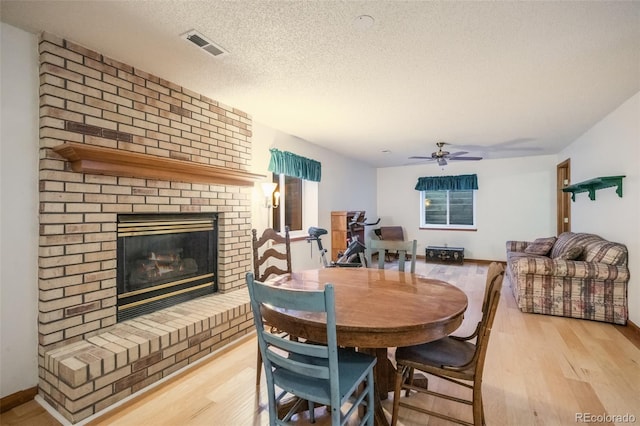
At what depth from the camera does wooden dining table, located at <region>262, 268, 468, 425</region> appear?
1250 millimetres

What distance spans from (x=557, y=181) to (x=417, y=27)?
5.78 meters

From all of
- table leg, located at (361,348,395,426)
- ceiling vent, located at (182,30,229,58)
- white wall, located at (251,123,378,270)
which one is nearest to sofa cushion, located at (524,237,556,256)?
white wall, located at (251,123,378,270)

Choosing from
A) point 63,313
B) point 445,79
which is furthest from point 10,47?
point 445,79

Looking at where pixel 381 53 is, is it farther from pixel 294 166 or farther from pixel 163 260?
pixel 163 260

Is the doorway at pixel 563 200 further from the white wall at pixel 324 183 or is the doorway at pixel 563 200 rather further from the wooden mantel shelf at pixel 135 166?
the wooden mantel shelf at pixel 135 166

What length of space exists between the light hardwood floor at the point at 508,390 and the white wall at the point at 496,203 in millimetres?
3779

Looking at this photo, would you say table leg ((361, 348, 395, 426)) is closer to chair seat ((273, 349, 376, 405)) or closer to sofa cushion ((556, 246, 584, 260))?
chair seat ((273, 349, 376, 405))

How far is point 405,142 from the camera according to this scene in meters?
4.88

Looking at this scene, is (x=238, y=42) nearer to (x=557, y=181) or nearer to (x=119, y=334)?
(x=119, y=334)

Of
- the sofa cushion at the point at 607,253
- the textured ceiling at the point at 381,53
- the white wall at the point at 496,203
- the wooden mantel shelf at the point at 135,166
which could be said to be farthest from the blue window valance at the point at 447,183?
the wooden mantel shelf at the point at 135,166

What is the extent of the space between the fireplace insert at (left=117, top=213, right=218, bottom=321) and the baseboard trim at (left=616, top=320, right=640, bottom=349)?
13.1 feet

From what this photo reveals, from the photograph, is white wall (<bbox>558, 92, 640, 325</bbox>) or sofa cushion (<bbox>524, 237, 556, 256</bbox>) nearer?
white wall (<bbox>558, 92, 640, 325</bbox>)
